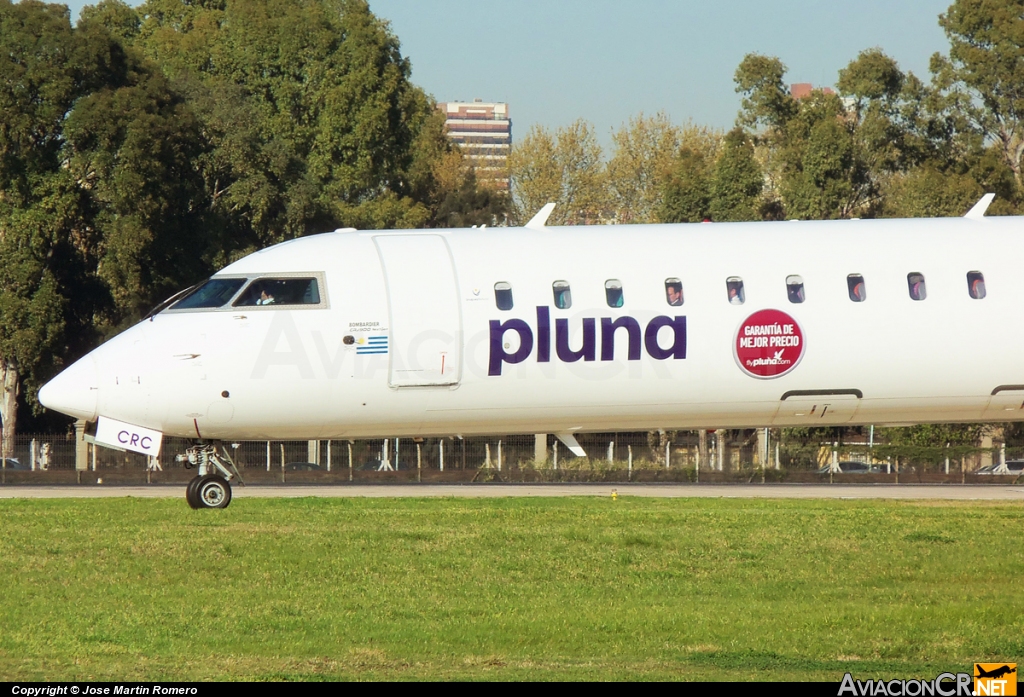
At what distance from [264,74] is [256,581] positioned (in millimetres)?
60886

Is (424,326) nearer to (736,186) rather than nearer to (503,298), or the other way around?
(503,298)

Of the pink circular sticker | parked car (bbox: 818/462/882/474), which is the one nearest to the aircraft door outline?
the pink circular sticker

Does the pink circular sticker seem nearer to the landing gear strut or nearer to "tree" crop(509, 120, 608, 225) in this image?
the landing gear strut

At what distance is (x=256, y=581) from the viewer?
2428cm

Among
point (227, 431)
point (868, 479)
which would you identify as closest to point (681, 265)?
point (227, 431)

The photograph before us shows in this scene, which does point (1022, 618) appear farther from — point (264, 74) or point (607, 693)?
point (264, 74)

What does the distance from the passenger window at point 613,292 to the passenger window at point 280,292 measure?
4.07m

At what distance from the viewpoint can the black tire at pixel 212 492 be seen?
20344 mm

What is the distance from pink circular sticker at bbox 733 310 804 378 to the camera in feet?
65.9

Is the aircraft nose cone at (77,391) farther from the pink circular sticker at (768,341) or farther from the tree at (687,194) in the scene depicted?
the tree at (687,194)

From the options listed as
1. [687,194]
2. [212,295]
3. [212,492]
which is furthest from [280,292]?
[687,194]

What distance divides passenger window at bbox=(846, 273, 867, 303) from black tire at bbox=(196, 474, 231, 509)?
9400 mm

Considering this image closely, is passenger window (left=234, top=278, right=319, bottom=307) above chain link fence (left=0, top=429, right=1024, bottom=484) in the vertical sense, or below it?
above

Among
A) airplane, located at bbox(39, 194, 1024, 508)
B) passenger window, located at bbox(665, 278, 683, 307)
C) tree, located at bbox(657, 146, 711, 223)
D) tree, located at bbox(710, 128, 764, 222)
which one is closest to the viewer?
airplane, located at bbox(39, 194, 1024, 508)
